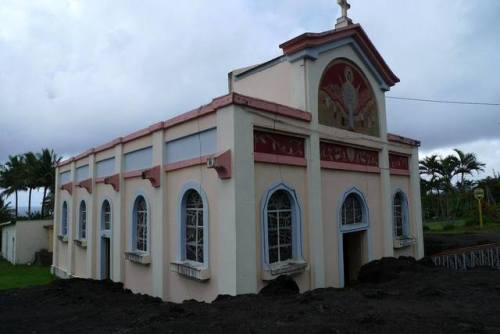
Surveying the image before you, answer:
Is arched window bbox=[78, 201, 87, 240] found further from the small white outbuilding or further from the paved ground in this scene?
the small white outbuilding

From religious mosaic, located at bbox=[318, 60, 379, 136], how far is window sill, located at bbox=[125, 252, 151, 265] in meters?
5.51

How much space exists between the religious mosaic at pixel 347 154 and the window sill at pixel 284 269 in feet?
8.87

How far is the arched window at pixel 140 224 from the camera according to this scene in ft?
36.3

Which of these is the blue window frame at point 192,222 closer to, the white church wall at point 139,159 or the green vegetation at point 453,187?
the white church wall at point 139,159

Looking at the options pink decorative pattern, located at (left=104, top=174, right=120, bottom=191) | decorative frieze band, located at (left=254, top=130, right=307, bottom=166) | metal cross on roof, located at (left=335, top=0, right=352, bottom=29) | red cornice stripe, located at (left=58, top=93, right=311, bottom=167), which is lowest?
pink decorative pattern, located at (left=104, top=174, right=120, bottom=191)

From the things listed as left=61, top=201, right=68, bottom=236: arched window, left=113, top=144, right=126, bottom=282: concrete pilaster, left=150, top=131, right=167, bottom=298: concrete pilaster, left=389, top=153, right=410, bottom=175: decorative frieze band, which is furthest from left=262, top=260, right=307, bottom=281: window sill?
left=61, top=201, right=68, bottom=236: arched window

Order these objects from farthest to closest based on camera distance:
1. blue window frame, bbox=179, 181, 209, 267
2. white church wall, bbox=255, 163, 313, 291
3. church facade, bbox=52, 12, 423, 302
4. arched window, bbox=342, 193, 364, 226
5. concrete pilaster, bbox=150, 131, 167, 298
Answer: arched window, bbox=342, 193, 364, 226 → concrete pilaster, bbox=150, 131, 167, 298 → blue window frame, bbox=179, 181, 209, 267 → white church wall, bbox=255, 163, 313, 291 → church facade, bbox=52, 12, 423, 302

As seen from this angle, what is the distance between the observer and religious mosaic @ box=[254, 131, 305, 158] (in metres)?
8.18

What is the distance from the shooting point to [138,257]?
10352mm

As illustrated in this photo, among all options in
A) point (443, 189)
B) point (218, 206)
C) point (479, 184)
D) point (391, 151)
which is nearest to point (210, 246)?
point (218, 206)

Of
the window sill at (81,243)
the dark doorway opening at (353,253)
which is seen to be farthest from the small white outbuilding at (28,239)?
the dark doorway opening at (353,253)

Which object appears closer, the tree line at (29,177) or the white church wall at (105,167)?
the white church wall at (105,167)

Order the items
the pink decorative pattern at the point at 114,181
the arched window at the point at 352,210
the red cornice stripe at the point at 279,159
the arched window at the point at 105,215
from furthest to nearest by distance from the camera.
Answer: the arched window at the point at 105,215
the pink decorative pattern at the point at 114,181
the arched window at the point at 352,210
the red cornice stripe at the point at 279,159

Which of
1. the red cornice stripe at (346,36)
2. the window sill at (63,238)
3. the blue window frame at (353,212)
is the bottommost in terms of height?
the window sill at (63,238)
